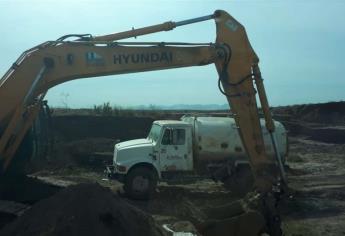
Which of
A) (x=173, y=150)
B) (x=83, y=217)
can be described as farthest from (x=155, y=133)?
(x=83, y=217)

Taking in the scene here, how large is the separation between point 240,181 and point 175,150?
2.31 m

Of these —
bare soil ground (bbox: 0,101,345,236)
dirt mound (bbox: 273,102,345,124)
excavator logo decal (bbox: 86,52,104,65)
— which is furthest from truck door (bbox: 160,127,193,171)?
dirt mound (bbox: 273,102,345,124)

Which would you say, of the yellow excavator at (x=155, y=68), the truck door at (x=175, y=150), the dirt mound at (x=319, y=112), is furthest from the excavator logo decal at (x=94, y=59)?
the dirt mound at (x=319, y=112)

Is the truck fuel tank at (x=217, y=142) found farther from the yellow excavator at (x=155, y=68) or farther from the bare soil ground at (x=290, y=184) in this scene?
the yellow excavator at (x=155, y=68)

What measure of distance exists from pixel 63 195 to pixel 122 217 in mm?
1204

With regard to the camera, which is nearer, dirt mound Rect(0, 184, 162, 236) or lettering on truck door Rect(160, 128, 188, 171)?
dirt mound Rect(0, 184, 162, 236)

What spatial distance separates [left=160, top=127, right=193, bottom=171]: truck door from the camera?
681 inches

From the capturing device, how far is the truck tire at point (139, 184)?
16.8 metres

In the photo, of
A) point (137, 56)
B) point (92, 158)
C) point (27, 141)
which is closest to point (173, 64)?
point (137, 56)

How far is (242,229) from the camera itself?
10.7m

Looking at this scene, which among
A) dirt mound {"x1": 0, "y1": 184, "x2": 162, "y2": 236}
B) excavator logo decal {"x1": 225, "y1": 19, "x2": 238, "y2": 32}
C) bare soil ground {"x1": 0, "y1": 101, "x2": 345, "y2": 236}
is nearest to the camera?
dirt mound {"x1": 0, "y1": 184, "x2": 162, "y2": 236}

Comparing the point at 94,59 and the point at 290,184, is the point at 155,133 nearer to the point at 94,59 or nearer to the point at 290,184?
the point at 290,184

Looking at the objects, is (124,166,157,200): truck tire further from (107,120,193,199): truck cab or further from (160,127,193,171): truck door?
(160,127,193,171): truck door

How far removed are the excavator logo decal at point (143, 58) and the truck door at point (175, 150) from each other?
4.69m
